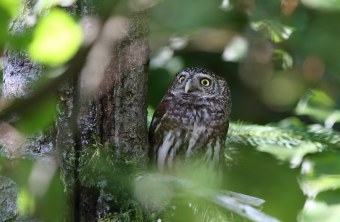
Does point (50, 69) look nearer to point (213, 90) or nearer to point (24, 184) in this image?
point (24, 184)

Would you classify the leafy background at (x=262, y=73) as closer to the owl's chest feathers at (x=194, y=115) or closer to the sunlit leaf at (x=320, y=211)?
the sunlit leaf at (x=320, y=211)

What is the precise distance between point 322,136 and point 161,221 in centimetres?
77

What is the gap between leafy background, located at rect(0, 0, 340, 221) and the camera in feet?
1.44

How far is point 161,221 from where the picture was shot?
1901 mm

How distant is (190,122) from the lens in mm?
2664

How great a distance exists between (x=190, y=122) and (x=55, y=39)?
2251 millimetres

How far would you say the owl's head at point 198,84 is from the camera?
9.57 ft

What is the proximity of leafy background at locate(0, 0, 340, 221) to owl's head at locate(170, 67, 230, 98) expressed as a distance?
17 cm

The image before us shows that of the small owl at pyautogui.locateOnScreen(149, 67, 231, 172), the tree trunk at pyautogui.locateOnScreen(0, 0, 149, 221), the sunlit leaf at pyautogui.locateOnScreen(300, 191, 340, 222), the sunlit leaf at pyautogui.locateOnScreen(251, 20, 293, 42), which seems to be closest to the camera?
the sunlit leaf at pyautogui.locateOnScreen(251, 20, 293, 42)

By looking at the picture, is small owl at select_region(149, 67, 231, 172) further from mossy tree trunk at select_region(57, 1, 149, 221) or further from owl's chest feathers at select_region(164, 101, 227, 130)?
mossy tree trunk at select_region(57, 1, 149, 221)

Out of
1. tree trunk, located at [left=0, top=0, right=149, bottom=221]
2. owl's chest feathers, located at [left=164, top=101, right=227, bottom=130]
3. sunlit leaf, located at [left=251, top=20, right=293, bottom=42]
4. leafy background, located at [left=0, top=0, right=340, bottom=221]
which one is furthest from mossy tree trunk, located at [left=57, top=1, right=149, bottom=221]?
owl's chest feathers, located at [left=164, top=101, right=227, bottom=130]

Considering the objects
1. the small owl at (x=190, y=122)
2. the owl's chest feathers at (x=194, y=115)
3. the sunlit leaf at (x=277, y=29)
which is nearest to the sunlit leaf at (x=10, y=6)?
the sunlit leaf at (x=277, y=29)

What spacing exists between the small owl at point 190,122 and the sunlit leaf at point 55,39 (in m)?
2.03

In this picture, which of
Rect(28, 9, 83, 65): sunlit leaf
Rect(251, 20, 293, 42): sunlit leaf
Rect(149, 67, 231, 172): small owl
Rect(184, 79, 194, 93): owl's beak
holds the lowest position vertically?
Rect(149, 67, 231, 172): small owl
